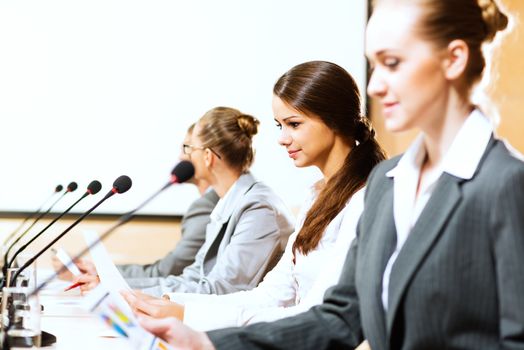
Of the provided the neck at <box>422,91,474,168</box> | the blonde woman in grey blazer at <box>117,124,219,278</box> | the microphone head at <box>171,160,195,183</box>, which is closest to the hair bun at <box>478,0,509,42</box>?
the neck at <box>422,91,474,168</box>

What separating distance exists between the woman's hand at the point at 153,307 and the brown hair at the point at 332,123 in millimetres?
394

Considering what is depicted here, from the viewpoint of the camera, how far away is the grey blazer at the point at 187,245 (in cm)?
378

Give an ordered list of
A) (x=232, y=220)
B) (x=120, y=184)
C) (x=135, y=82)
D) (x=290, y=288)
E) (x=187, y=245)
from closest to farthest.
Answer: (x=120, y=184), (x=290, y=288), (x=232, y=220), (x=187, y=245), (x=135, y=82)

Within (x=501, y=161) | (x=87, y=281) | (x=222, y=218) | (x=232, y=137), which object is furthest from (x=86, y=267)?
(x=501, y=161)

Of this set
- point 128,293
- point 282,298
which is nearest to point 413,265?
point 128,293

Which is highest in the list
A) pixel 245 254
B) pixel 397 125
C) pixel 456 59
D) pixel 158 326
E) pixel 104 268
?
pixel 456 59

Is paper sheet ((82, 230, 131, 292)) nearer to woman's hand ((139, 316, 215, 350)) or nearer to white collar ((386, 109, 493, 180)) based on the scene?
woman's hand ((139, 316, 215, 350))

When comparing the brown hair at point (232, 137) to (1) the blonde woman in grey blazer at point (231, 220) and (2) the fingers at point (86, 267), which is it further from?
(2) the fingers at point (86, 267)

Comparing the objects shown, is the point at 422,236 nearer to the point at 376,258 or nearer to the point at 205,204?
the point at 376,258

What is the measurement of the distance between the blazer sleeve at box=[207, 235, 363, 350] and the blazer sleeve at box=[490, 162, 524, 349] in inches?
12.6

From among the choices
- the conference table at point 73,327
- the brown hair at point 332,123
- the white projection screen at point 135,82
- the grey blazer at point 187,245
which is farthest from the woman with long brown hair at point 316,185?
the white projection screen at point 135,82

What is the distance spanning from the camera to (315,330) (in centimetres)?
140

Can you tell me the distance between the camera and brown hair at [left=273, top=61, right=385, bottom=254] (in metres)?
2.21

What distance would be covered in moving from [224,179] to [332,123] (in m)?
1.15
